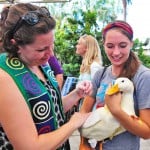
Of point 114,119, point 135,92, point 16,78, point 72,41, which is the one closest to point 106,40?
point 135,92

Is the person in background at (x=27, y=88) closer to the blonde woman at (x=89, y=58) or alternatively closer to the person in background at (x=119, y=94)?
the person in background at (x=119, y=94)

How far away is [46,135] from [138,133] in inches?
22.7

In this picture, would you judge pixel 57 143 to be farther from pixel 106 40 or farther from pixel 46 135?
pixel 106 40

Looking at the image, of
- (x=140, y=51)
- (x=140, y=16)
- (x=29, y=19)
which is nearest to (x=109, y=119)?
(x=29, y=19)

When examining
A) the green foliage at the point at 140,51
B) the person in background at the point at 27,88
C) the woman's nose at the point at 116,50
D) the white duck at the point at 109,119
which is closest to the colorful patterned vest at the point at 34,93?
the person in background at the point at 27,88

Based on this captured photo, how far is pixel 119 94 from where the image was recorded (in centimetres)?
173

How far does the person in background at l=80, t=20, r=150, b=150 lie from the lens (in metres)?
1.69

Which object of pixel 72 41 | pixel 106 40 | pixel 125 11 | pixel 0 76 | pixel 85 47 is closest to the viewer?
pixel 0 76

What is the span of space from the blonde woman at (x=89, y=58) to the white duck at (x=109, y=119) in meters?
2.26

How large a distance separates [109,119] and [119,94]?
0.14 metres

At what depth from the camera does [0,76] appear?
1.25m

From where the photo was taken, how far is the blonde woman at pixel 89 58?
13.5ft

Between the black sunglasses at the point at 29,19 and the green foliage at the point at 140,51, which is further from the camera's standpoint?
the green foliage at the point at 140,51

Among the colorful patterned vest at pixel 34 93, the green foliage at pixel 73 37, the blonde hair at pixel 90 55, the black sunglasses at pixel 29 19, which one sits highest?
the black sunglasses at pixel 29 19
